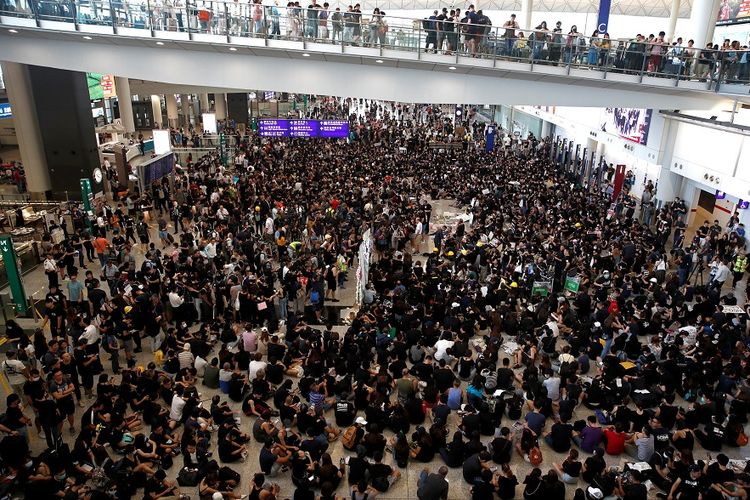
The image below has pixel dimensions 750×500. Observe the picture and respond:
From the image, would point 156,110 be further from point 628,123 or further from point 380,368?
point 380,368

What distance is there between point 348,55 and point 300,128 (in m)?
11.5

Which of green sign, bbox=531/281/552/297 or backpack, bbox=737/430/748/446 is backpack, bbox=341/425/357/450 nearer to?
backpack, bbox=737/430/748/446

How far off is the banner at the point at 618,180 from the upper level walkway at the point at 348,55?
24.2ft

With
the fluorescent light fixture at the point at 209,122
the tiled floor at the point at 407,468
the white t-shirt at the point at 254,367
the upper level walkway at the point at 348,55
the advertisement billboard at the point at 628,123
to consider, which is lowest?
the tiled floor at the point at 407,468

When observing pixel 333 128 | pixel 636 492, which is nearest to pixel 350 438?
pixel 636 492

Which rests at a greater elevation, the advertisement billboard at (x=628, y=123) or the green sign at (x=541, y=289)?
the advertisement billboard at (x=628, y=123)

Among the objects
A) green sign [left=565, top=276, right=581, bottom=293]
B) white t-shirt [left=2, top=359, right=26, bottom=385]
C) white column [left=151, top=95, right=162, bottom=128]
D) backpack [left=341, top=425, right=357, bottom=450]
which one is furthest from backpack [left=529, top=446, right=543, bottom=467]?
white column [left=151, top=95, right=162, bottom=128]

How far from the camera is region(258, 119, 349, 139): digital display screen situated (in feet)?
87.9

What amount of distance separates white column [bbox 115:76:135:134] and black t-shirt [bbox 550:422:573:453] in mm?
32627

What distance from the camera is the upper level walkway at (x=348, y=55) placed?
1549 centimetres

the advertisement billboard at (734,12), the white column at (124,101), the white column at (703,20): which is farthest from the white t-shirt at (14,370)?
the advertisement billboard at (734,12)

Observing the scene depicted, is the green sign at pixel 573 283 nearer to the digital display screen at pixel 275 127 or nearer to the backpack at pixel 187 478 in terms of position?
the backpack at pixel 187 478

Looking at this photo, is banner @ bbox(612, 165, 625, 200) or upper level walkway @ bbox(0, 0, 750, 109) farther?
banner @ bbox(612, 165, 625, 200)

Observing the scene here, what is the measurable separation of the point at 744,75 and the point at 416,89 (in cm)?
987
